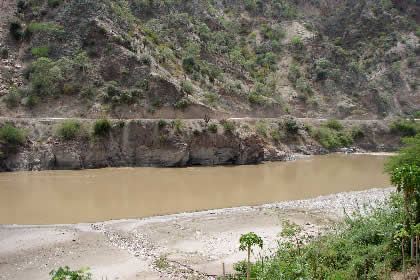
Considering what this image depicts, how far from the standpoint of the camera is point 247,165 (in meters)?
34.6

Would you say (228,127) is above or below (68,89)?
below

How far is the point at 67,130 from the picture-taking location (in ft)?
99.4

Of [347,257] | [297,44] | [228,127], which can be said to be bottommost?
[347,257]

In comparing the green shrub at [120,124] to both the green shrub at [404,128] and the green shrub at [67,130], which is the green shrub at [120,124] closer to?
the green shrub at [67,130]

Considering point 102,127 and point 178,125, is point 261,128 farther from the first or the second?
point 102,127

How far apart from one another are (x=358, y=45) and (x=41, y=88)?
6608 cm

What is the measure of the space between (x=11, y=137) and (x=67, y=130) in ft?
15.0

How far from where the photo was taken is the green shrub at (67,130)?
30203mm

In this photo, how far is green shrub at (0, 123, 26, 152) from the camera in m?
28.0

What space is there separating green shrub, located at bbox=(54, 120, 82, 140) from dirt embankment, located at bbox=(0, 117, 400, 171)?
0.39 meters

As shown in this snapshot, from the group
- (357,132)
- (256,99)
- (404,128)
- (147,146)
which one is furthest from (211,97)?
(404,128)

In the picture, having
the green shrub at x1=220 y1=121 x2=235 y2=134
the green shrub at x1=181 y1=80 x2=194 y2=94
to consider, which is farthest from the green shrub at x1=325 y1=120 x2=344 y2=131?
the green shrub at x1=181 y1=80 x2=194 y2=94

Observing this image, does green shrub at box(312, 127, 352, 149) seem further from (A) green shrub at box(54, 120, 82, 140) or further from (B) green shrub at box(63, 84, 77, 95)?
(B) green shrub at box(63, 84, 77, 95)

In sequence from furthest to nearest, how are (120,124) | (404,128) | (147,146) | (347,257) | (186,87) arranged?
(404,128) < (186,87) < (147,146) < (120,124) < (347,257)
